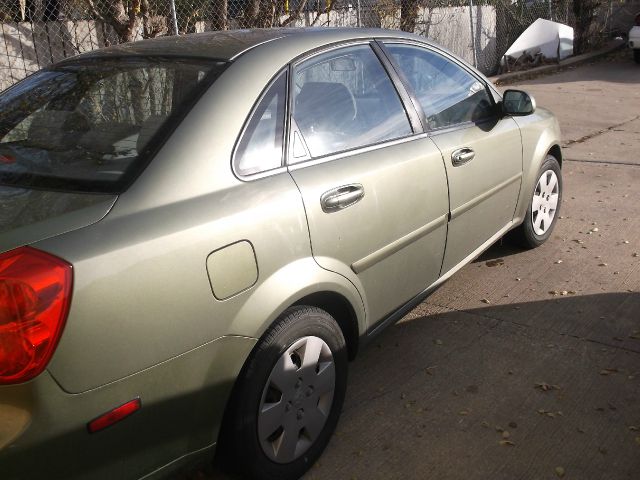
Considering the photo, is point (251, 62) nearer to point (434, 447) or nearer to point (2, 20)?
point (434, 447)

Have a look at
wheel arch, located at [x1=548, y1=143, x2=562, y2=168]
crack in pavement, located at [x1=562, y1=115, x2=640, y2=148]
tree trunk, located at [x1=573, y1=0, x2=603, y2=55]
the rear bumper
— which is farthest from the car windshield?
tree trunk, located at [x1=573, y1=0, x2=603, y2=55]

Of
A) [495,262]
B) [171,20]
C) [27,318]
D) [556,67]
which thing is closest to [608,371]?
[495,262]

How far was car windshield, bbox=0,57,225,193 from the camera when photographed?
246 centimetres

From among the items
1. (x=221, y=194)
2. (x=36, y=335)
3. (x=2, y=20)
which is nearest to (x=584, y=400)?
(x=221, y=194)

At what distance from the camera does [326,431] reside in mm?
2967

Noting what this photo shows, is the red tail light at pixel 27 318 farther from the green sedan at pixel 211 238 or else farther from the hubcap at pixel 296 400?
the hubcap at pixel 296 400

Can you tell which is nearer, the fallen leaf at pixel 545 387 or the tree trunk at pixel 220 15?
the fallen leaf at pixel 545 387

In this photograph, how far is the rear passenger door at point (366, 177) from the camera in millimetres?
2869

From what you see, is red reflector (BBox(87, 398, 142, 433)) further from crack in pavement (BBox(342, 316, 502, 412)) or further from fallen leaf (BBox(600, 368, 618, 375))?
fallen leaf (BBox(600, 368, 618, 375))

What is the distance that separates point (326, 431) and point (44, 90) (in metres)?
1.89

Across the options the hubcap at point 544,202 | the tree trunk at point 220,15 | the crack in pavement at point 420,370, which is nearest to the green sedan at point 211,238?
the crack in pavement at point 420,370

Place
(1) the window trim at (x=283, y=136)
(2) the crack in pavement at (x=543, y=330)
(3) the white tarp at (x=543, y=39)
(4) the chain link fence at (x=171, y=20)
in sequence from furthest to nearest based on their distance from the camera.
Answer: (3) the white tarp at (x=543, y=39) → (4) the chain link fence at (x=171, y=20) → (2) the crack in pavement at (x=543, y=330) → (1) the window trim at (x=283, y=136)

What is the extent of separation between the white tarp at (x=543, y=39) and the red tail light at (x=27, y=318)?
607 inches

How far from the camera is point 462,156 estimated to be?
3814 millimetres
